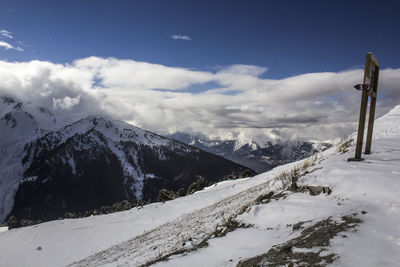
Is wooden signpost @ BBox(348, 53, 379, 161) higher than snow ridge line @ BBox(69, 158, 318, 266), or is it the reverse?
wooden signpost @ BBox(348, 53, 379, 161)

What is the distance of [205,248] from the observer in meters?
5.64

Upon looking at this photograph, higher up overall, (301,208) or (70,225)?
(301,208)

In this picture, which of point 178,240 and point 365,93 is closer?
point 178,240

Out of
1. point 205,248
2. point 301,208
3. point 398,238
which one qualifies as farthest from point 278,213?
point 398,238

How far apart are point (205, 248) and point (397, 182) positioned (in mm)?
4756

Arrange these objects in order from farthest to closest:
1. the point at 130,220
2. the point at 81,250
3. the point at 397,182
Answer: the point at 130,220
the point at 81,250
the point at 397,182

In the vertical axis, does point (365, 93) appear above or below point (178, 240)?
above

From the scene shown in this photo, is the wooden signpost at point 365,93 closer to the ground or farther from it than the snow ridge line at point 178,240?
farther from it

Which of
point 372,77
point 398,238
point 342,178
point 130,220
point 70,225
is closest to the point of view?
point 398,238

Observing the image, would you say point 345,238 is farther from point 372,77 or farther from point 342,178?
point 372,77

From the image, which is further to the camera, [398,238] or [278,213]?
[278,213]

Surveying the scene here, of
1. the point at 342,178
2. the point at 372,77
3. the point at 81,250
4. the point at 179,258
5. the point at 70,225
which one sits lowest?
the point at 70,225

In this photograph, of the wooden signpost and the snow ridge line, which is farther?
the wooden signpost

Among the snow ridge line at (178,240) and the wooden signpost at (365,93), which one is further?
the wooden signpost at (365,93)
